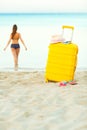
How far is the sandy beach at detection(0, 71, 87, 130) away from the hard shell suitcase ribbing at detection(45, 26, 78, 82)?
0.30 meters

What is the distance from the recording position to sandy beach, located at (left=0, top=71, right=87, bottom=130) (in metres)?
4.67

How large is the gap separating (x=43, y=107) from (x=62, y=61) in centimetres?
210

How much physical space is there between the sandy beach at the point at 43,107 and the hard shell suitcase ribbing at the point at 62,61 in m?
0.30

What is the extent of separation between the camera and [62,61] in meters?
7.35

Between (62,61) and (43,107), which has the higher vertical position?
(62,61)

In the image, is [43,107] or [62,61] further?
[62,61]

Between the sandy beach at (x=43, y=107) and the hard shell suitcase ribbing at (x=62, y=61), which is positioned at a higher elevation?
the hard shell suitcase ribbing at (x=62, y=61)

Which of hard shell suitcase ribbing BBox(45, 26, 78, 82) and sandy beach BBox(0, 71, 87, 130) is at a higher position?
hard shell suitcase ribbing BBox(45, 26, 78, 82)

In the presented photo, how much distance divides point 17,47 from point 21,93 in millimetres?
4298

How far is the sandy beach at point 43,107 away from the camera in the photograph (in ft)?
15.3

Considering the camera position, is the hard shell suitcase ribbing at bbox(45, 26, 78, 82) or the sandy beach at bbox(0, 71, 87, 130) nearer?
the sandy beach at bbox(0, 71, 87, 130)

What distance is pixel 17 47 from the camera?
10.3 m

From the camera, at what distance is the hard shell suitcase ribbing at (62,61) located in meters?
7.24

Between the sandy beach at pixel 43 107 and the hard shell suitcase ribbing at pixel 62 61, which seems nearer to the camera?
the sandy beach at pixel 43 107
